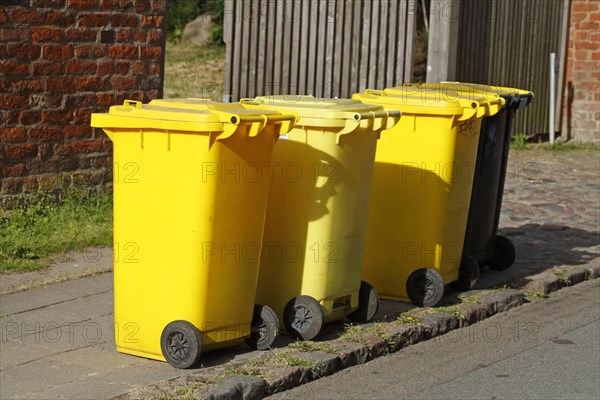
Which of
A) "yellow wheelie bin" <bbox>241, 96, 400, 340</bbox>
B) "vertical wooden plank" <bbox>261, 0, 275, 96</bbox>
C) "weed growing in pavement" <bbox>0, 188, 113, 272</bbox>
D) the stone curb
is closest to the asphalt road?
the stone curb

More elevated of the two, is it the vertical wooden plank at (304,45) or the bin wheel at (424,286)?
the vertical wooden plank at (304,45)

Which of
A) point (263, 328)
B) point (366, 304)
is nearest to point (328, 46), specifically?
point (366, 304)

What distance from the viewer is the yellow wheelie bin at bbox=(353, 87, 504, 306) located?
725 centimetres

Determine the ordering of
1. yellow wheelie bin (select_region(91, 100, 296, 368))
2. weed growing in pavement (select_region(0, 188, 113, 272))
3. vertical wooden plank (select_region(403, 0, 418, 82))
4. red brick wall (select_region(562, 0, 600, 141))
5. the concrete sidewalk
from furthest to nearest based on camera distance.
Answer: red brick wall (select_region(562, 0, 600, 141)) → vertical wooden plank (select_region(403, 0, 418, 82)) → weed growing in pavement (select_region(0, 188, 113, 272)) → yellow wheelie bin (select_region(91, 100, 296, 368)) → the concrete sidewalk

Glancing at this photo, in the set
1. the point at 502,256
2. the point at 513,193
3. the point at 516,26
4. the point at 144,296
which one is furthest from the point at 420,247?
the point at 516,26

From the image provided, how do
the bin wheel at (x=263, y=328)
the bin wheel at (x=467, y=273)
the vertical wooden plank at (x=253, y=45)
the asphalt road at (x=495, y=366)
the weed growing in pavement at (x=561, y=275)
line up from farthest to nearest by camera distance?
the vertical wooden plank at (x=253, y=45)
the weed growing in pavement at (x=561, y=275)
the bin wheel at (x=467, y=273)
the bin wheel at (x=263, y=328)
the asphalt road at (x=495, y=366)

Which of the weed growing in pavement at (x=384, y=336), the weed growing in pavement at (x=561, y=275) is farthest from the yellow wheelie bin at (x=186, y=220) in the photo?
the weed growing in pavement at (x=561, y=275)

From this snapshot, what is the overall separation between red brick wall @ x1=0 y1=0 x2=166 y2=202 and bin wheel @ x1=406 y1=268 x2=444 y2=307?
366 centimetres

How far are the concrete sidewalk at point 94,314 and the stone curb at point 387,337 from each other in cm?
17

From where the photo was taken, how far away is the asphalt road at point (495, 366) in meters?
5.88

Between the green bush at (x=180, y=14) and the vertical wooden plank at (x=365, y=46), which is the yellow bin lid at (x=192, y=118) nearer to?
the vertical wooden plank at (x=365, y=46)

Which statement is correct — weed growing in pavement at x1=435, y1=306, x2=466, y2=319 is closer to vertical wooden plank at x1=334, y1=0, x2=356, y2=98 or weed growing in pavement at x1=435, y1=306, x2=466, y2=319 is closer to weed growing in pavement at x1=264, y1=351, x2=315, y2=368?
weed growing in pavement at x1=264, y1=351, x2=315, y2=368

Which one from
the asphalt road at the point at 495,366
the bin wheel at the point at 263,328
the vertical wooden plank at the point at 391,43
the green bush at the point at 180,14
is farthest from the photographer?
the green bush at the point at 180,14

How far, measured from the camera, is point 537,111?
53.0ft
